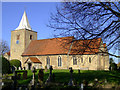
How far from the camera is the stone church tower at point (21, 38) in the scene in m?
40.0

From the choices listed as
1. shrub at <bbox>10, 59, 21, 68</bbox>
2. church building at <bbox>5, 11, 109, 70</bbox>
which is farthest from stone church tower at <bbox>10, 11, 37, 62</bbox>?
shrub at <bbox>10, 59, 21, 68</bbox>

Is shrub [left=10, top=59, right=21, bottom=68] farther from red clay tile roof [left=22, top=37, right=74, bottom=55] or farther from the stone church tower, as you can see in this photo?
red clay tile roof [left=22, top=37, right=74, bottom=55]

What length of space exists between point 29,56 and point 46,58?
14.9ft

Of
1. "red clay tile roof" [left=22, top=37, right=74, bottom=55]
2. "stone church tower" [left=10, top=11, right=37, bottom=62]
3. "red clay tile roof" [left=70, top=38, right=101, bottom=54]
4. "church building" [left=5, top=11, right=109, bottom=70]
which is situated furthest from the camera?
"stone church tower" [left=10, top=11, right=37, bottom=62]

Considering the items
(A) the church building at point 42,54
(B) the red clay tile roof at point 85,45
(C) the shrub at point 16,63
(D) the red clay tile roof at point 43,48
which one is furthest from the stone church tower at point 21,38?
(B) the red clay tile roof at point 85,45

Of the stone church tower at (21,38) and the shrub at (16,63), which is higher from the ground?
the stone church tower at (21,38)

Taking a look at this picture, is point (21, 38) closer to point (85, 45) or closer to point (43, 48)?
point (43, 48)

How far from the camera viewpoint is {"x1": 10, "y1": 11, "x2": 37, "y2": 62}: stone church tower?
40.0 m

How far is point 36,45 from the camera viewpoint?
39.4 metres

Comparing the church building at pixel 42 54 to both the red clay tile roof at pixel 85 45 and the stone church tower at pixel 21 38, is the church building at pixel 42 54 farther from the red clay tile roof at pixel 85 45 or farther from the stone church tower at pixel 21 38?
the red clay tile roof at pixel 85 45

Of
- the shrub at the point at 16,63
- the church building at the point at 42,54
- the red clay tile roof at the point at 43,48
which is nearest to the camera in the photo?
the church building at the point at 42,54

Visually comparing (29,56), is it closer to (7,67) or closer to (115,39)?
(7,67)

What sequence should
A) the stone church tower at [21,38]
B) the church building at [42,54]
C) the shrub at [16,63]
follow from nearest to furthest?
the church building at [42,54], the shrub at [16,63], the stone church tower at [21,38]

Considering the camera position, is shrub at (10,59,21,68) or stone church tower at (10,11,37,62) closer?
shrub at (10,59,21,68)
